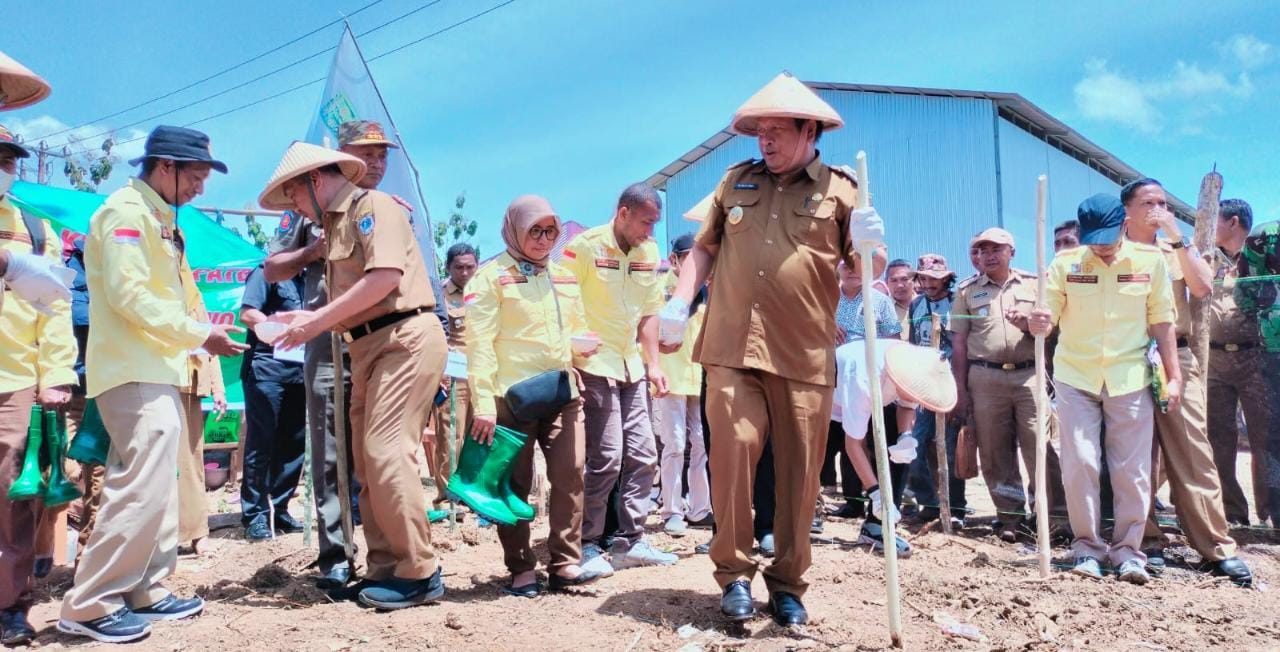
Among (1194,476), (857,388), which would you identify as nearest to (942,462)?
(857,388)

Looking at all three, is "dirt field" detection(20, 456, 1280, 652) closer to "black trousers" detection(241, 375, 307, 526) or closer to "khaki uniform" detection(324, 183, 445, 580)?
"khaki uniform" detection(324, 183, 445, 580)

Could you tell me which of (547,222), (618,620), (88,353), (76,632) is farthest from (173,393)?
(618,620)

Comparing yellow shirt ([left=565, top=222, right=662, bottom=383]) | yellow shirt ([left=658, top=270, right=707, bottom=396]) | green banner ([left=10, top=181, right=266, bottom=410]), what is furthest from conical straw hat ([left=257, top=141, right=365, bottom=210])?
green banner ([left=10, top=181, right=266, bottom=410])

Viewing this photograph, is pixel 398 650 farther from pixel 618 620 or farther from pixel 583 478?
pixel 583 478

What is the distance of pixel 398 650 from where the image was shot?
3.36 metres

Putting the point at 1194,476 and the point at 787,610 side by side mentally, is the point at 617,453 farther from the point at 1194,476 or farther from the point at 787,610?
the point at 1194,476

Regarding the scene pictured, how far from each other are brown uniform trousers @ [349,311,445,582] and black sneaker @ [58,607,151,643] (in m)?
0.92

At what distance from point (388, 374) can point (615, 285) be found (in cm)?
179

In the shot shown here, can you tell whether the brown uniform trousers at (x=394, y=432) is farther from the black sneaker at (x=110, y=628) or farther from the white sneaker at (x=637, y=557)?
the white sneaker at (x=637, y=557)

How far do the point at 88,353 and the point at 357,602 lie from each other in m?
1.55

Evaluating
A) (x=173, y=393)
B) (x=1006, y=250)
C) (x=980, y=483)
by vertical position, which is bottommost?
(x=980, y=483)

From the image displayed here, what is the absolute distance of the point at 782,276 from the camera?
3.57 m

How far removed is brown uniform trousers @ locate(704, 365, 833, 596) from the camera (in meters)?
3.55

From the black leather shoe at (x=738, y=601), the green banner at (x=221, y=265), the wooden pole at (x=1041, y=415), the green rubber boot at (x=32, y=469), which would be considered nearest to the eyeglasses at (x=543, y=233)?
the black leather shoe at (x=738, y=601)
